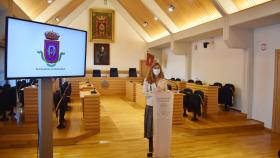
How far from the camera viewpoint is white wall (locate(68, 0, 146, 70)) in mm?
12724

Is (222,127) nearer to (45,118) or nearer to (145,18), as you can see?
(45,118)

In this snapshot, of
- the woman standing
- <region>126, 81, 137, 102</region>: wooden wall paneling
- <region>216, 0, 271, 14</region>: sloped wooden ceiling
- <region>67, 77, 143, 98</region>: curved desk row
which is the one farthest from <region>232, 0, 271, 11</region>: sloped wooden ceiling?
<region>67, 77, 143, 98</region>: curved desk row

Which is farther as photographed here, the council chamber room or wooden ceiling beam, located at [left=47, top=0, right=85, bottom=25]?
→ wooden ceiling beam, located at [left=47, top=0, right=85, bottom=25]

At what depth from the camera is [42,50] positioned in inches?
88.0

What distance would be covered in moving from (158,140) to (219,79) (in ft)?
16.6

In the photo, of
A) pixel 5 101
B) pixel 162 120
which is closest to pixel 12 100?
pixel 5 101

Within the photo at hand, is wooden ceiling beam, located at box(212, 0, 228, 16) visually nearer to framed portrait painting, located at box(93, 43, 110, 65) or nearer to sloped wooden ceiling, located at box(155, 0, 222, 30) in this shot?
sloped wooden ceiling, located at box(155, 0, 222, 30)

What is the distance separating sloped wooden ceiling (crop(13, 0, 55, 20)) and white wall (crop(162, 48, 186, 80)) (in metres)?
5.95

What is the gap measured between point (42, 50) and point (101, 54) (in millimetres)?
10677

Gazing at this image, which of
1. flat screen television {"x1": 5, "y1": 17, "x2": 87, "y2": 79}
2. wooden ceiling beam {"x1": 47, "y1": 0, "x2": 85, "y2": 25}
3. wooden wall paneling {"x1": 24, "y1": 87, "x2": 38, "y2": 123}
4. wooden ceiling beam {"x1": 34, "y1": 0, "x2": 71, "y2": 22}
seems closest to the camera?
flat screen television {"x1": 5, "y1": 17, "x2": 87, "y2": 79}

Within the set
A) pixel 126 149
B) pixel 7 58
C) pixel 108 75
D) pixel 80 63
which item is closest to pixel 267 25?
pixel 126 149

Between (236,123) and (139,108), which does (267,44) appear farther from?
Answer: (139,108)

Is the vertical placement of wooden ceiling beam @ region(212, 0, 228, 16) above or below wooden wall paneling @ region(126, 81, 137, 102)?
above

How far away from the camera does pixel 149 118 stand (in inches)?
143
